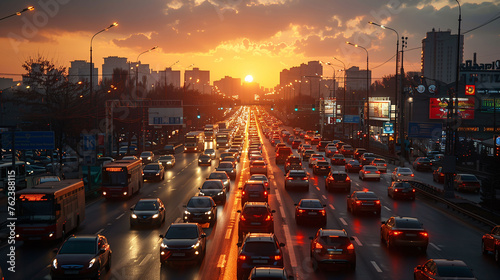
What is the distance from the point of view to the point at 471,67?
14012cm

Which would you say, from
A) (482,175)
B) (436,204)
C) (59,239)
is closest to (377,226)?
(436,204)

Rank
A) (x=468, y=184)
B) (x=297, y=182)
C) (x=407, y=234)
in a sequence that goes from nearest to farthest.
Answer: (x=407, y=234) < (x=297, y=182) < (x=468, y=184)

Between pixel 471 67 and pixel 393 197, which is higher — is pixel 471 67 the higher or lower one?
the higher one

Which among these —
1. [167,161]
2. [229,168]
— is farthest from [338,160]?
[167,161]

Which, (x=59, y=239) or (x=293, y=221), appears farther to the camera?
(x=293, y=221)

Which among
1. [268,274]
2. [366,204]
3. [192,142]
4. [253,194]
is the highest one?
[192,142]

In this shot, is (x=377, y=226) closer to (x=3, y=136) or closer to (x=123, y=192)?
(x=123, y=192)

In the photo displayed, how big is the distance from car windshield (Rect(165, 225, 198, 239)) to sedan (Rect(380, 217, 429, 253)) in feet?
24.6

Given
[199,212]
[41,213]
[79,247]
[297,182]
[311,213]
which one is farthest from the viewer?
[297,182]

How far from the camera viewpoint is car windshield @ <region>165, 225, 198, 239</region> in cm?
1936

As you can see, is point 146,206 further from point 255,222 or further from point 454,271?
point 454,271

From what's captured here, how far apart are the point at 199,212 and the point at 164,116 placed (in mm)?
70415

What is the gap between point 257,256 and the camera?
16.3m

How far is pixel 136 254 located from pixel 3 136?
35239mm
